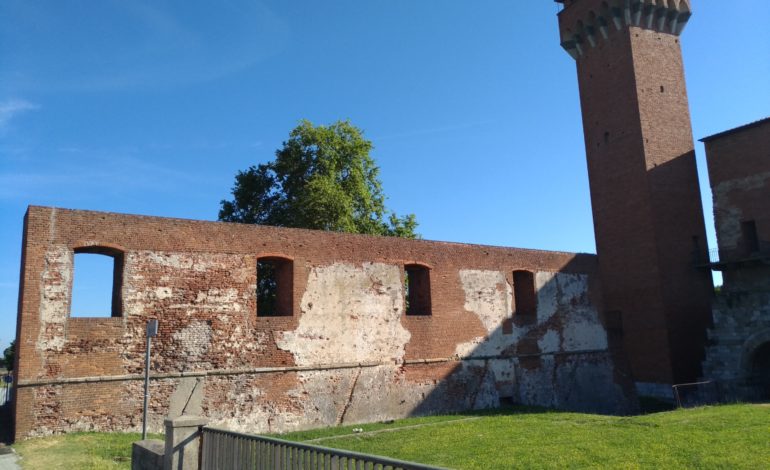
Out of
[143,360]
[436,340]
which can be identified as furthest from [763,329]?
[143,360]

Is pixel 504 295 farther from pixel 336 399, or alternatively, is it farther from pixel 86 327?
pixel 86 327

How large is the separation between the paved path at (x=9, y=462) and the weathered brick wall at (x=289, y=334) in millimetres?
1261

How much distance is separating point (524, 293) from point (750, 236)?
25.9ft

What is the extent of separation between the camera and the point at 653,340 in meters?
19.5

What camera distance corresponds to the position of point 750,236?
63.4 feet

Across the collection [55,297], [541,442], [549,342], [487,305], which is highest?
[55,297]

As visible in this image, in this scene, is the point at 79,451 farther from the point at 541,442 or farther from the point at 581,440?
the point at 581,440

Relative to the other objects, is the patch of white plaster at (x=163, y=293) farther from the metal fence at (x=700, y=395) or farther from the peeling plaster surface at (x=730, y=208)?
the peeling plaster surface at (x=730, y=208)

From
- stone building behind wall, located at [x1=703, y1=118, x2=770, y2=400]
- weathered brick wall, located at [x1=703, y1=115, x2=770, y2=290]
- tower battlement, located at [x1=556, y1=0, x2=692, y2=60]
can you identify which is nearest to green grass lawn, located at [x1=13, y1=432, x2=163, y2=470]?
stone building behind wall, located at [x1=703, y1=118, x2=770, y2=400]

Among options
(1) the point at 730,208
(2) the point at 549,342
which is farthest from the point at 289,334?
(1) the point at 730,208

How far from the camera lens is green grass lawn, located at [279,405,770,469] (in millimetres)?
8502

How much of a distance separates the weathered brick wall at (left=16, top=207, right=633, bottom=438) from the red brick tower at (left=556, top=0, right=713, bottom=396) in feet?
6.52

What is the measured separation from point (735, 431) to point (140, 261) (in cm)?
1167

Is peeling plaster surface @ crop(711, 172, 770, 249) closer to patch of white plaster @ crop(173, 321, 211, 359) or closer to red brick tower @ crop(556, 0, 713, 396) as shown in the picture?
red brick tower @ crop(556, 0, 713, 396)
